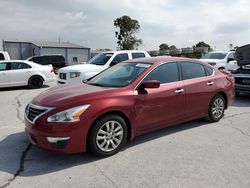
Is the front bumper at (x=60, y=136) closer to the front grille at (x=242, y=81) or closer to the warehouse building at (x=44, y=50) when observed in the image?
the front grille at (x=242, y=81)

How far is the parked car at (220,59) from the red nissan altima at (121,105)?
31.6 ft

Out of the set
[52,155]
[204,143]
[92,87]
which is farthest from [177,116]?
[52,155]

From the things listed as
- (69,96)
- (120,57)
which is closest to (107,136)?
(69,96)

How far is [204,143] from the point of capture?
16.6 ft

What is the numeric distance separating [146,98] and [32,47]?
46566 mm

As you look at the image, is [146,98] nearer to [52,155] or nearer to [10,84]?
[52,155]

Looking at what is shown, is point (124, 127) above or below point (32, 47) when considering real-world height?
below

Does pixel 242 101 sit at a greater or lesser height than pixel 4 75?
lesser

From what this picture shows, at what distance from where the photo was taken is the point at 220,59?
1598cm

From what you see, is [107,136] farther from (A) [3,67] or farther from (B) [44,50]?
(B) [44,50]

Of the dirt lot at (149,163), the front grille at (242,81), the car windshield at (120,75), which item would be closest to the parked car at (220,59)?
the front grille at (242,81)

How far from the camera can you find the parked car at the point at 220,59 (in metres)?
15.5

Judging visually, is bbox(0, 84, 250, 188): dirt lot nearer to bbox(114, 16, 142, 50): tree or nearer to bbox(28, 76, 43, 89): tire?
bbox(28, 76, 43, 89): tire

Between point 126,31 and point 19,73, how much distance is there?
143 feet
